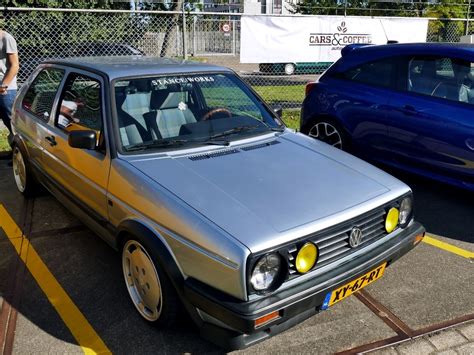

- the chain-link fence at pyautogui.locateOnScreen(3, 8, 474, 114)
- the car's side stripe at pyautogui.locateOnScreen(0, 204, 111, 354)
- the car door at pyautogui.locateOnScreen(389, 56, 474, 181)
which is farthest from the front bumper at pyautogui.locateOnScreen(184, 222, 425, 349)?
the chain-link fence at pyautogui.locateOnScreen(3, 8, 474, 114)

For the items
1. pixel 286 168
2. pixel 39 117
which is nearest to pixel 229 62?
pixel 39 117

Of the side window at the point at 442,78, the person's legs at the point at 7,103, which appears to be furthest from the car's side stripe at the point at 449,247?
the person's legs at the point at 7,103

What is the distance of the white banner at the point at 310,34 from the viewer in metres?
8.65

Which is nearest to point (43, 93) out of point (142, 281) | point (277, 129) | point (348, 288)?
point (277, 129)

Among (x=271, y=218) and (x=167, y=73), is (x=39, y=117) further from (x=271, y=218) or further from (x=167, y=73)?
(x=271, y=218)

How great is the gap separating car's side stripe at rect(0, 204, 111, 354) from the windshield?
1.17 meters

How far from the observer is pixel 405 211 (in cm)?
300

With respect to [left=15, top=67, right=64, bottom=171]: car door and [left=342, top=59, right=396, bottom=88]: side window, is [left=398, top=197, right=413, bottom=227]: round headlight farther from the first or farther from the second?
[left=15, top=67, right=64, bottom=171]: car door

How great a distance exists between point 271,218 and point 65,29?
12296mm

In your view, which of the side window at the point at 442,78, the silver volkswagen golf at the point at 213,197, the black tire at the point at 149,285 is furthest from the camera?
the side window at the point at 442,78

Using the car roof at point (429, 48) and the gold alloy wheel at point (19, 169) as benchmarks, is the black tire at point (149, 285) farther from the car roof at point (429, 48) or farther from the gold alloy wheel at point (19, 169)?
the car roof at point (429, 48)

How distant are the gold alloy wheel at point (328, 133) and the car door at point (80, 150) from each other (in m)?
3.27

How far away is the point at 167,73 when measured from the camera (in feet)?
11.5

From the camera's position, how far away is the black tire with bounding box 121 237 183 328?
2553mm
